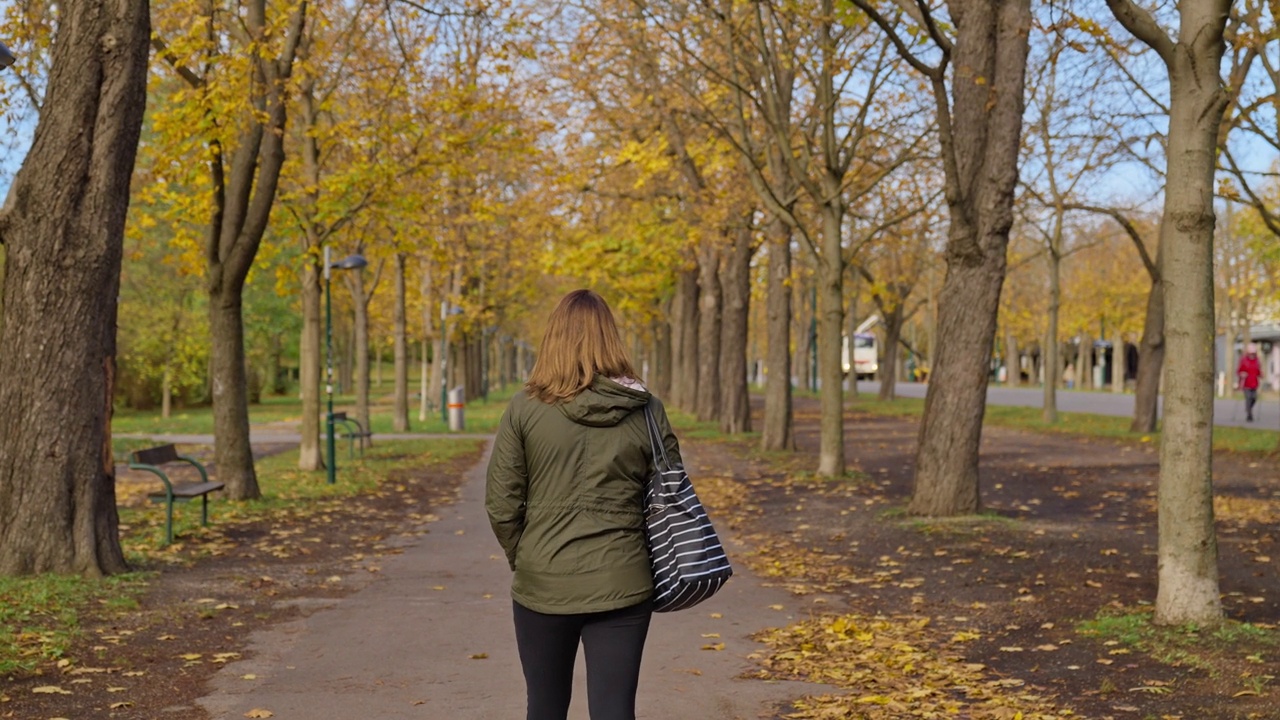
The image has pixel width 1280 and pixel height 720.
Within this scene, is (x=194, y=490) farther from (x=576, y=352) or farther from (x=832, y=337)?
(x=576, y=352)

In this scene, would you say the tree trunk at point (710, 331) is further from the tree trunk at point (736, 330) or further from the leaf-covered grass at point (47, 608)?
the leaf-covered grass at point (47, 608)

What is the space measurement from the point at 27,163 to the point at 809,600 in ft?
20.7

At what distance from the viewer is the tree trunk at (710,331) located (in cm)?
3231

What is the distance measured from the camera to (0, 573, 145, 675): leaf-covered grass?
7.43 metres

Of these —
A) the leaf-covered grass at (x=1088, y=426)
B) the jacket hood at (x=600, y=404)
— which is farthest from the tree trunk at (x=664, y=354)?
the jacket hood at (x=600, y=404)

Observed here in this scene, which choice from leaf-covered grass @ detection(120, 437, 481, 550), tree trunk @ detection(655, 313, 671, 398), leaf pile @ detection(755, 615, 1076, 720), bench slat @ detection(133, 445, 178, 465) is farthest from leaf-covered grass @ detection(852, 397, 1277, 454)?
bench slat @ detection(133, 445, 178, 465)

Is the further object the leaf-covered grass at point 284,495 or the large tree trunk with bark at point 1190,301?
the leaf-covered grass at point 284,495

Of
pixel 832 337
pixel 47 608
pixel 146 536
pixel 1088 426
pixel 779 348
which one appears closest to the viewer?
pixel 47 608

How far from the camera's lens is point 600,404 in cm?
407

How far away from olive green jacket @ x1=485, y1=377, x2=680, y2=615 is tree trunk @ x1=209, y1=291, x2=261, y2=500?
1231 cm

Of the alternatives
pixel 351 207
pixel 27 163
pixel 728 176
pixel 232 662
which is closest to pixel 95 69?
pixel 27 163

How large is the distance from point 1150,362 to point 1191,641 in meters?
20.9

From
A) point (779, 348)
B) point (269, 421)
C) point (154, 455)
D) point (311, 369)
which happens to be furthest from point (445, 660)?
point (269, 421)

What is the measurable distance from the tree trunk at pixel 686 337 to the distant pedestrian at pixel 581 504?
32.4 metres
